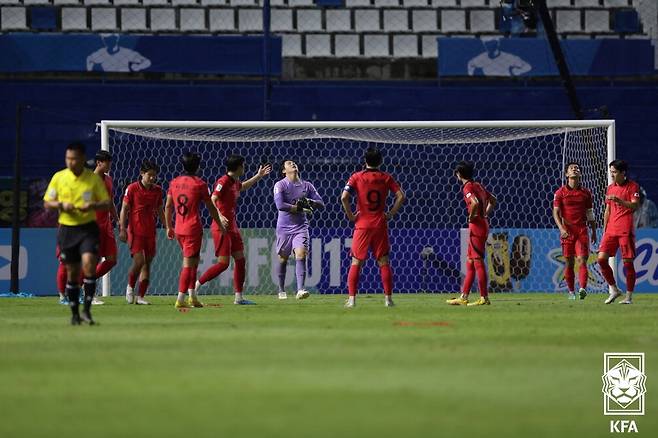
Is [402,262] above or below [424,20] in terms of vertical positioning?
below

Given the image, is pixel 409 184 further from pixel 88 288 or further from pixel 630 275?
pixel 88 288

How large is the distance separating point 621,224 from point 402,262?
5.92 metres

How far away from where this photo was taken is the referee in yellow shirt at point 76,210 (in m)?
10.6

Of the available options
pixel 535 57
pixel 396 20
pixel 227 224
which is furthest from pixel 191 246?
pixel 396 20

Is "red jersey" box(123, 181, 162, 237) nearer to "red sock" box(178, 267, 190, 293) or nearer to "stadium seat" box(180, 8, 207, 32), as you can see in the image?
"red sock" box(178, 267, 190, 293)

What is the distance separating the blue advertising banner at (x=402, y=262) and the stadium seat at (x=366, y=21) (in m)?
8.09

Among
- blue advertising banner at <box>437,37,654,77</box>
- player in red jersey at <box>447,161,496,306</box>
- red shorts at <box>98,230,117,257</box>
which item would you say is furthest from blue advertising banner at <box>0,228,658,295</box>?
blue advertising banner at <box>437,37,654,77</box>

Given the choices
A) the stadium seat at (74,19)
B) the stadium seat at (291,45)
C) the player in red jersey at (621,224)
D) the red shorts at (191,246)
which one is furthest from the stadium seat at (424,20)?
the red shorts at (191,246)

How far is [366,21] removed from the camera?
27750 mm

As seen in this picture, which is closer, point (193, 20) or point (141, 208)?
point (141, 208)

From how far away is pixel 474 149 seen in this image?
78.6 feet

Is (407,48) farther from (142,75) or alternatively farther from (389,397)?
(389,397)

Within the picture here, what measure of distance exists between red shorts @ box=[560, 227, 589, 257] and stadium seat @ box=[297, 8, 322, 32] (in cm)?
1221

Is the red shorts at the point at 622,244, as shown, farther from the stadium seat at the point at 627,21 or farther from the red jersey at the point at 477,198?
the stadium seat at the point at 627,21
